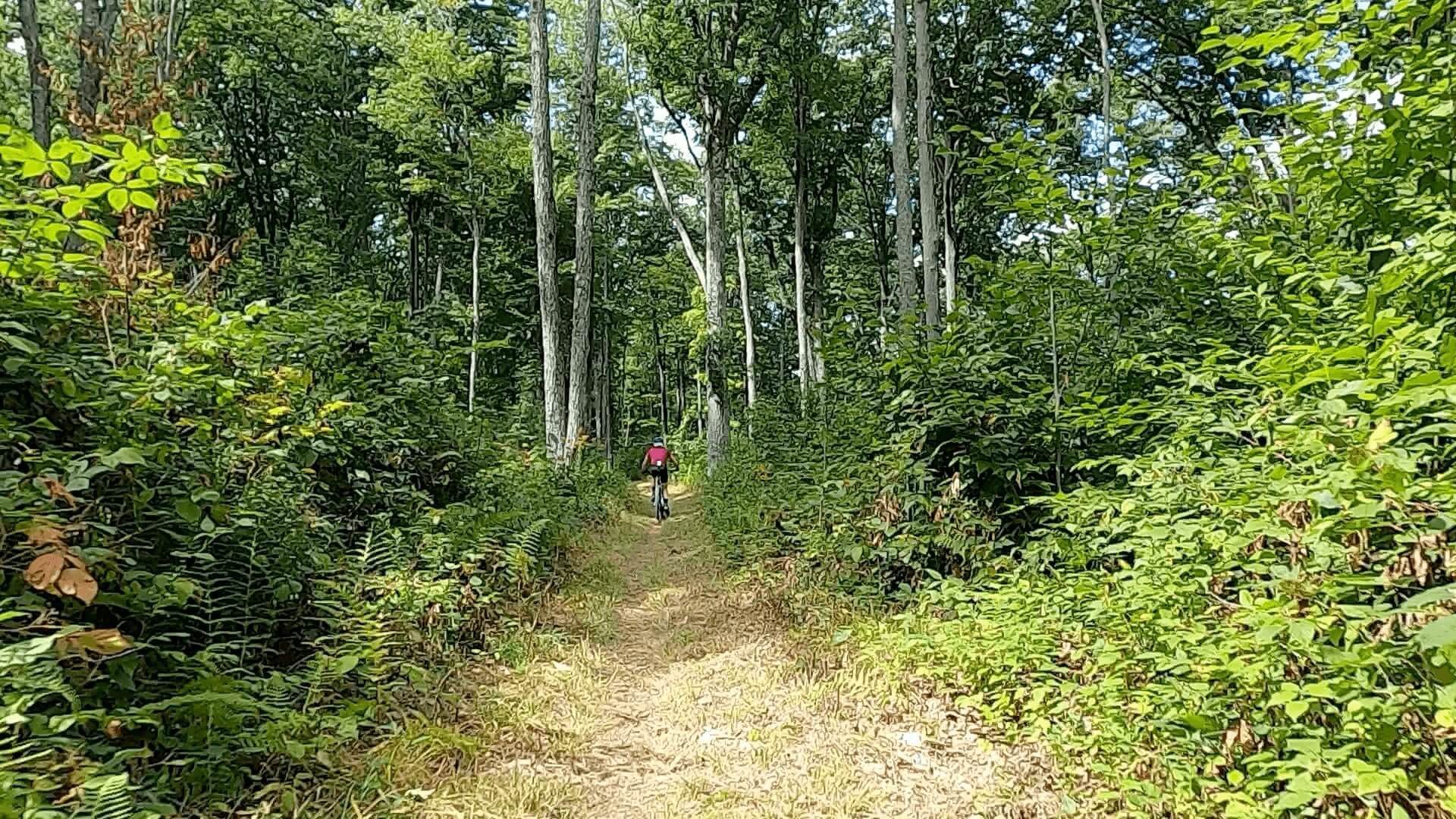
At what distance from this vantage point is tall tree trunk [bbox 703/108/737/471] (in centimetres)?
1459

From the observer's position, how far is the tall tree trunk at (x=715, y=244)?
14586 millimetres

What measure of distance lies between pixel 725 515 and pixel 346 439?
5.34 meters

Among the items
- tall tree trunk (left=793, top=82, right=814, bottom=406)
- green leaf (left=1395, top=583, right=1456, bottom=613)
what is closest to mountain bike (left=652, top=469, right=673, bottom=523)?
tall tree trunk (left=793, top=82, right=814, bottom=406)

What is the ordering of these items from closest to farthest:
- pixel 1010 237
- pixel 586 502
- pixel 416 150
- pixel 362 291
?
pixel 362 291
pixel 586 502
pixel 416 150
pixel 1010 237

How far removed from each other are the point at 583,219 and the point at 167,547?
32.7 feet

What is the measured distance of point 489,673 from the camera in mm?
4422

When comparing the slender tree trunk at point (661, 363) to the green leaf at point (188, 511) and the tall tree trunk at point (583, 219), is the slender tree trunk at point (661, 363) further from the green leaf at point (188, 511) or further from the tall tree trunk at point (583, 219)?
the green leaf at point (188, 511)

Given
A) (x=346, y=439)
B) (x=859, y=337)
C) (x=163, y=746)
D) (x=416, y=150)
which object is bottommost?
(x=163, y=746)

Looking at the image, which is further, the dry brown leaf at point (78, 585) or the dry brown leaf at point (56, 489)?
the dry brown leaf at point (56, 489)

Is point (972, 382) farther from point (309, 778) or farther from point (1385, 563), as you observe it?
point (309, 778)

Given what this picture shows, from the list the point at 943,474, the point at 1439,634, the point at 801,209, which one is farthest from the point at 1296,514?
the point at 801,209

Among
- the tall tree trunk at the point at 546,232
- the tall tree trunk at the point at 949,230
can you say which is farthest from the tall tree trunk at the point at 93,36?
the tall tree trunk at the point at 949,230

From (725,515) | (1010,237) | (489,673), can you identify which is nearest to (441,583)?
(489,673)

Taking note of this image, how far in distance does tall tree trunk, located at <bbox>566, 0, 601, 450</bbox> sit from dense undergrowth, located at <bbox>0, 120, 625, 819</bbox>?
280 inches
